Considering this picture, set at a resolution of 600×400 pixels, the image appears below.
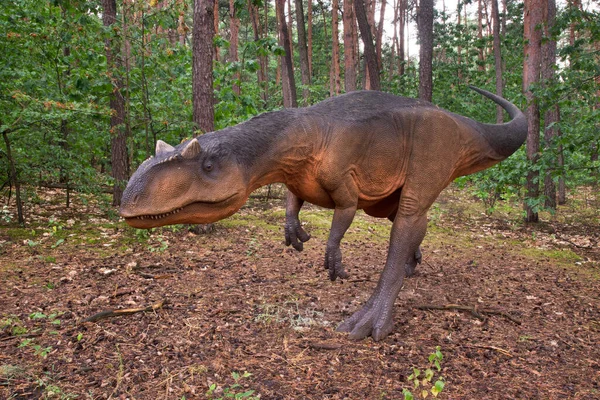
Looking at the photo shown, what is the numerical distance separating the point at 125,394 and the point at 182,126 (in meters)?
4.56

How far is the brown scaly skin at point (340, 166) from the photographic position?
8.72ft

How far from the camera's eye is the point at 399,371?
3.31 meters

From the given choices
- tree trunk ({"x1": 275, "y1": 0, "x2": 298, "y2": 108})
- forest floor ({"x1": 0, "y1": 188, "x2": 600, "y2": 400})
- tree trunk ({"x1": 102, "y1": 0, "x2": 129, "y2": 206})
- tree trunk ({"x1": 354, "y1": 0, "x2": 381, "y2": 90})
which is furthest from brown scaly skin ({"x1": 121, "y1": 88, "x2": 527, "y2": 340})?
tree trunk ({"x1": 275, "y1": 0, "x2": 298, "y2": 108})

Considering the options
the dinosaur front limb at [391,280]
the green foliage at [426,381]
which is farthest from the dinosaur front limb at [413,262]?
the green foliage at [426,381]

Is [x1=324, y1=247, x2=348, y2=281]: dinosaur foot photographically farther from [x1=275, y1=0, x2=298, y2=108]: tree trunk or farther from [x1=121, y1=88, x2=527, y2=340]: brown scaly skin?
A: [x1=275, y1=0, x2=298, y2=108]: tree trunk

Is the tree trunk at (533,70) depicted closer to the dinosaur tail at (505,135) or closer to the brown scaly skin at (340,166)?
the dinosaur tail at (505,135)

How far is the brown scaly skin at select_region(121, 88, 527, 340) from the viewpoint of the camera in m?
2.66

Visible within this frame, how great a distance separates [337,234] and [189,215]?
4.42 feet

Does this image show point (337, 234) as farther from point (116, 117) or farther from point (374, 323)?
point (116, 117)

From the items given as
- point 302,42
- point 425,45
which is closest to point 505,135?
point 425,45

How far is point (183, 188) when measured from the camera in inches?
104

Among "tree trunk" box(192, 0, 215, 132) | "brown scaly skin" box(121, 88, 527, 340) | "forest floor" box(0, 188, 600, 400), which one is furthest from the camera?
"tree trunk" box(192, 0, 215, 132)

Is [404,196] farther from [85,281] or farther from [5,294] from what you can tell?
[5,294]

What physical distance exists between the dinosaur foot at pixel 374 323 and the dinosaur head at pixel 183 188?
1656mm
